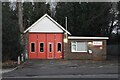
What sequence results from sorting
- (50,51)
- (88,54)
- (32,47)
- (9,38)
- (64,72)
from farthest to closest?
(32,47)
(50,51)
(88,54)
(9,38)
(64,72)

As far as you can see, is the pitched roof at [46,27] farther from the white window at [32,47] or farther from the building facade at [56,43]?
the white window at [32,47]

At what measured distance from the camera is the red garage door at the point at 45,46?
46.1 m

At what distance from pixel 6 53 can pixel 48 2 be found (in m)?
34.6

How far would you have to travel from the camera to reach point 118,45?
62.4 meters

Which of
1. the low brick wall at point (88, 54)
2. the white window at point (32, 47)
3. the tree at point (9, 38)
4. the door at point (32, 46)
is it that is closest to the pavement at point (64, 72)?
the tree at point (9, 38)

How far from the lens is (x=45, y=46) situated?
1821 inches

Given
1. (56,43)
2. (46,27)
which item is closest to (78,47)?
(56,43)

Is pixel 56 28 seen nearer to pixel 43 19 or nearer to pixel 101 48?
pixel 43 19

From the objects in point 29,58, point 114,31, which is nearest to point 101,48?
point 29,58

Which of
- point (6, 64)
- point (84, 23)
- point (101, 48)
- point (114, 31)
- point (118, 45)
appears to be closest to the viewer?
point (6, 64)

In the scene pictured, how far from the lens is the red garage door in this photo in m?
46.1

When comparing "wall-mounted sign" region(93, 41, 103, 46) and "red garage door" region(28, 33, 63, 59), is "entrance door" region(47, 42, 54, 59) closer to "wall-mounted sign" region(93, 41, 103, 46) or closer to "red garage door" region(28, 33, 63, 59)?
"red garage door" region(28, 33, 63, 59)

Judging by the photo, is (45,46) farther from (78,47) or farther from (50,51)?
(78,47)

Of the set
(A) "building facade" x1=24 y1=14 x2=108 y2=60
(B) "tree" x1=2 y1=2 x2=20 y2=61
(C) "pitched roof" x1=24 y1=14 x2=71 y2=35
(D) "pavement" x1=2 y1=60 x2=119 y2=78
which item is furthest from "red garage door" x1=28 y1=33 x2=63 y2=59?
(D) "pavement" x1=2 y1=60 x2=119 y2=78
